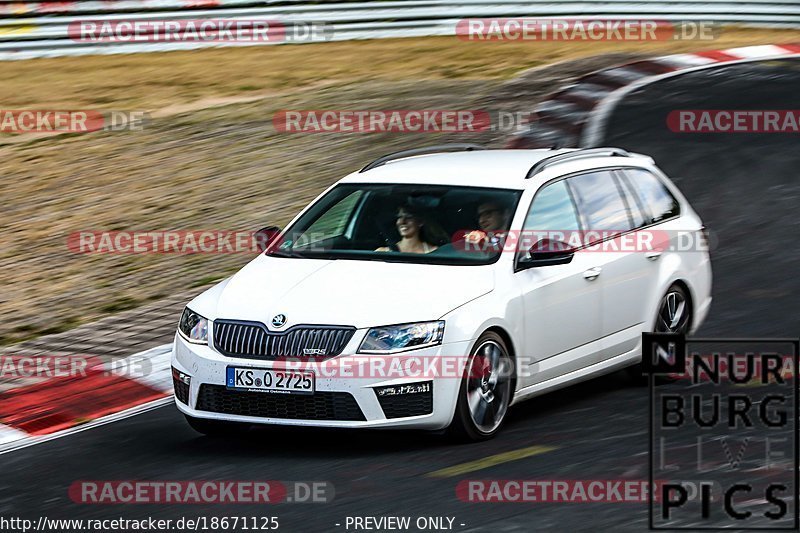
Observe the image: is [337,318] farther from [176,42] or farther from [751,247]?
[176,42]

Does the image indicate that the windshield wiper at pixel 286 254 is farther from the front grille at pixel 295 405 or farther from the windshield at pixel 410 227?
the front grille at pixel 295 405

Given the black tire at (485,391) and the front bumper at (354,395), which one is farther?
the black tire at (485,391)

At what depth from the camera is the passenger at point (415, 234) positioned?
884cm

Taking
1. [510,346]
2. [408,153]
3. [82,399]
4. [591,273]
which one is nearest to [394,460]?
[510,346]

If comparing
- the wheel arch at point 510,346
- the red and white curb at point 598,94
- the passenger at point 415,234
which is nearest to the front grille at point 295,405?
the wheel arch at point 510,346

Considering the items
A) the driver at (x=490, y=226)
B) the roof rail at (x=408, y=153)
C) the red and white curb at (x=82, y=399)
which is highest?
the roof rail at (x=408, y=153)

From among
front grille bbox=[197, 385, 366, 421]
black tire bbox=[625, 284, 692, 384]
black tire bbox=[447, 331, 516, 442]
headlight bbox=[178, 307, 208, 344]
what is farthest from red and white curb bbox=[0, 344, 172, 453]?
black tire bbox=[625, 284, 692, 384]

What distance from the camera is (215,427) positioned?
8.60m

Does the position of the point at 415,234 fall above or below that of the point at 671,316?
above

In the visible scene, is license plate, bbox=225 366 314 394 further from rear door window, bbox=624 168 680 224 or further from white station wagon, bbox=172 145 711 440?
rear door window, bbox=624 168 680 224

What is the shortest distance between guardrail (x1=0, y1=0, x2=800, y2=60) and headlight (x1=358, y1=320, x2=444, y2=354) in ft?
53.7

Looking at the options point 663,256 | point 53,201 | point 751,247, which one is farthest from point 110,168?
point 663,256

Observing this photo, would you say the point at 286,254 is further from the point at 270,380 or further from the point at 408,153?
the point at 408,153

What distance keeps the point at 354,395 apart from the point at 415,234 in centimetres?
140
